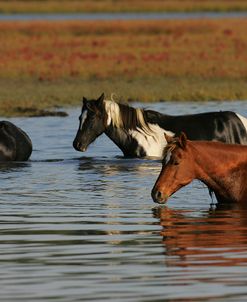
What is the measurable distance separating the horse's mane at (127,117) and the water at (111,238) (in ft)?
1.47

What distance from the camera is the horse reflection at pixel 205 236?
8.25m

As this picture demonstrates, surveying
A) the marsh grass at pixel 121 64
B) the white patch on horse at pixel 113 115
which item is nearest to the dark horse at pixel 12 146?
the white patch on horse at pixel 113 115

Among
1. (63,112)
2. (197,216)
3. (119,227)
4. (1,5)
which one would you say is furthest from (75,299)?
(1,5)

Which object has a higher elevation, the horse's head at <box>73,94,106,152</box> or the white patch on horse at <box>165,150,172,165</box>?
the white patch on horse at <box>165,150,172,165</box>

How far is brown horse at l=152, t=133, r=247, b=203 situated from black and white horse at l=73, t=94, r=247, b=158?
446 centimetres

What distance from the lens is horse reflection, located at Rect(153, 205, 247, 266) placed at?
325 inches

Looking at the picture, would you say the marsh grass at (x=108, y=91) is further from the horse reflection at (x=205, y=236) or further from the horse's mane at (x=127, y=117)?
the horse reflection at (x=205, y=236)

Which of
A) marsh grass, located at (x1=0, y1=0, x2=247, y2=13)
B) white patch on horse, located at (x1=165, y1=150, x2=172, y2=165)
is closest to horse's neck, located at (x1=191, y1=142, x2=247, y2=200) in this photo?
white patch on horse, located at (x1=165, y1=150, x2=172, y2=165)

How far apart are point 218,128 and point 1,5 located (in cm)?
6229

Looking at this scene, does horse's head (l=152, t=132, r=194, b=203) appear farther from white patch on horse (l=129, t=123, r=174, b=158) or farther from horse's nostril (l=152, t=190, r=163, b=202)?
white patch on horse (l=129, t=123, r=174, b=158)

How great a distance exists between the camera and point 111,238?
9359 millimetres

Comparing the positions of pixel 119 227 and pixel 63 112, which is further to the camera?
pixel 63 112

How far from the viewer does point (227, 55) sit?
3275cm

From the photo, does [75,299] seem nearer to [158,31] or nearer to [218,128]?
[218,128]
